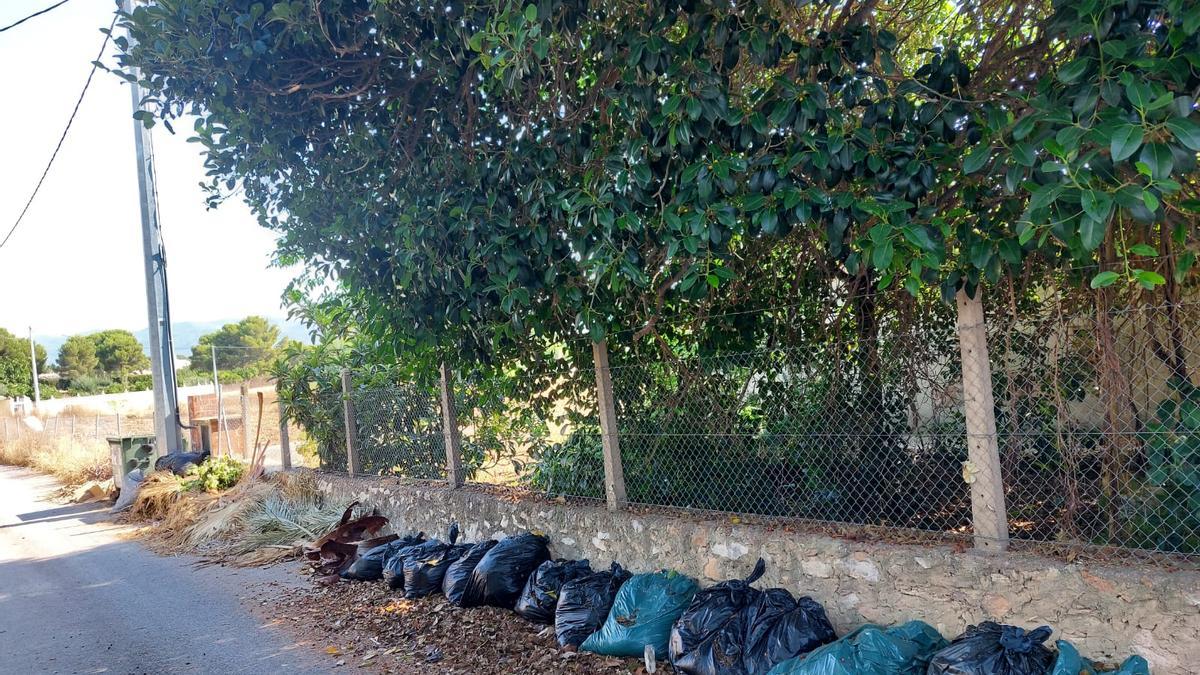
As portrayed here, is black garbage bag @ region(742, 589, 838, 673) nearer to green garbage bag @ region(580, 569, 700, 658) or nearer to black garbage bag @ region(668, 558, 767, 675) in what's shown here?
black garbage bag @ region(668, 558, 767, 675)

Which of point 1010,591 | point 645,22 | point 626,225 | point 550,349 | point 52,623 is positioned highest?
point 645,22

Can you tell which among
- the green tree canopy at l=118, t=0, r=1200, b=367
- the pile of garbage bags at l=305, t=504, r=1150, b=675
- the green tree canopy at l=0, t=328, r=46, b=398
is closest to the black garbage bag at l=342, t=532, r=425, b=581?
the pile of garbage bags at l=305, t=504, r=1150, b=675

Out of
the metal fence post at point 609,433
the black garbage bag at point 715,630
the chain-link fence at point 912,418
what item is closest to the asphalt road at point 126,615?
the metal fence post at point 609,433

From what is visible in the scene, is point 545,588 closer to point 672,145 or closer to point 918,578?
point 918,578

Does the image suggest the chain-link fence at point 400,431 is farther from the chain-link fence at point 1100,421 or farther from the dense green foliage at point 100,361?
the dense green foliage at point 100,361

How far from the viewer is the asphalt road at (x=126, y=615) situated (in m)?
5.13

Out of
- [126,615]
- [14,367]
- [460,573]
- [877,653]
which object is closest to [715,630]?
[877,653]

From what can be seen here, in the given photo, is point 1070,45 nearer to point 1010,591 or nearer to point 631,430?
point 1010,591

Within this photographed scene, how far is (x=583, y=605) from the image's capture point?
4.86 meters

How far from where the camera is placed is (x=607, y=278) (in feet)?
14.8

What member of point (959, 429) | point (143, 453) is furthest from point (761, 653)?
point (143, 453)

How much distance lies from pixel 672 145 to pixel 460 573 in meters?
3.61

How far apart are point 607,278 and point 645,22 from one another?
1.38m

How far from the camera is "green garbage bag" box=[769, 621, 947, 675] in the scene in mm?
3455
